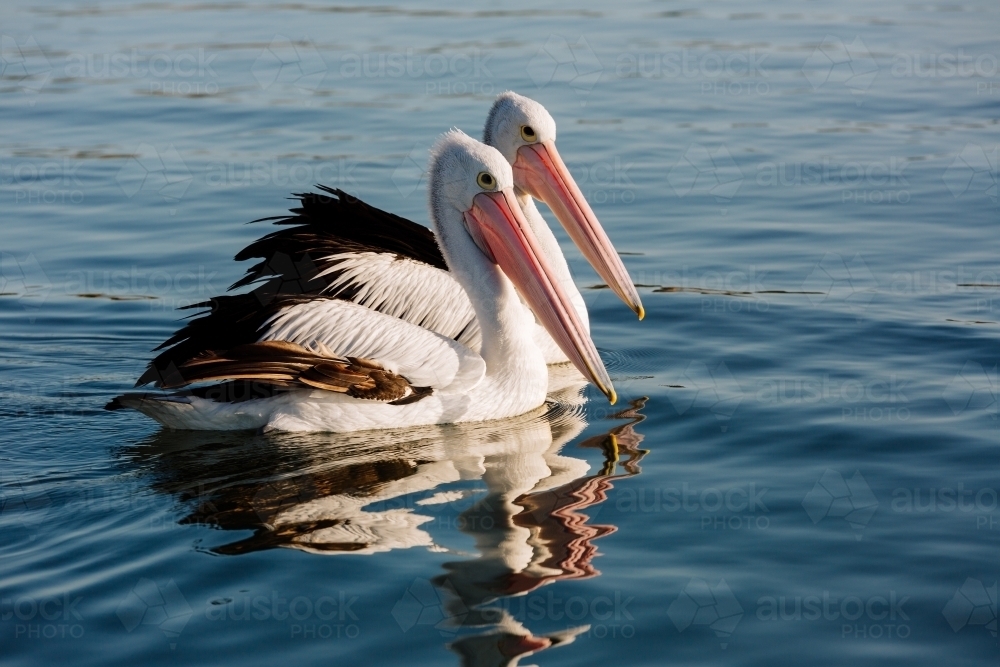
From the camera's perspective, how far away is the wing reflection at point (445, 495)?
4109mm

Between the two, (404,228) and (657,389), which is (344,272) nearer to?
(404,228)

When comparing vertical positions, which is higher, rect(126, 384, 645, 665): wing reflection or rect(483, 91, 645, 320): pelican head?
rect(483, 91, 645, 320): pelican head

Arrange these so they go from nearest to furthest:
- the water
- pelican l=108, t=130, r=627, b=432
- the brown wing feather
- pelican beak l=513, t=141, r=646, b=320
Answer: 1. the water
2. the brown wing feather
3. pelican l=108, t=130, r=627, b=432
4. pelican beak l=513, t=141, r=646, b=320

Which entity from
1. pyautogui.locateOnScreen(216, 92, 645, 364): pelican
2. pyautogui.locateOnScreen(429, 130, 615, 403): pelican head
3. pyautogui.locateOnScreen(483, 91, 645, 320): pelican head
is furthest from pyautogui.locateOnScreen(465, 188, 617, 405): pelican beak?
pyautogui.locateOnScreen(483, 91, 645, 320): pelican head

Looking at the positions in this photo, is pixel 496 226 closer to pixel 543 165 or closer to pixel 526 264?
pixel 526 264

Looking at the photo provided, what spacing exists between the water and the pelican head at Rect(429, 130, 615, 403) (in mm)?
424

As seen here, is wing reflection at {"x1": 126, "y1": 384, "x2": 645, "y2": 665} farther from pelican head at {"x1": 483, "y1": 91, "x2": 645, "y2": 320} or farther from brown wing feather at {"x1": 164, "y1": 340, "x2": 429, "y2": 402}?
pelican head at {"x1": 483, "y1": 91, "x2": 645, "y2": 320}

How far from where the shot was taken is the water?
3.93 metres

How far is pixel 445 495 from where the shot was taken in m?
4.87

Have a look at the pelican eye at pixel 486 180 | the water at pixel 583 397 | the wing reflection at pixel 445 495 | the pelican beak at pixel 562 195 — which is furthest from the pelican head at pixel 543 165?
the wing reflection at pixel 445 495

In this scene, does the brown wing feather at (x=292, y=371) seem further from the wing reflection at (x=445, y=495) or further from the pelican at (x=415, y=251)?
the pelican at (x=415, y=251)

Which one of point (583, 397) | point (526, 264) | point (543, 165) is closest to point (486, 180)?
point (526, 264)

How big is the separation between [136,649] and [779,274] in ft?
16.0

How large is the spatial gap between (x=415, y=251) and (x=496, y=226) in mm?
589
